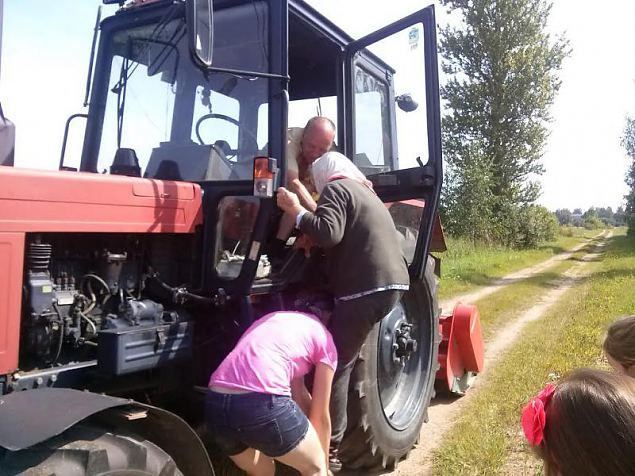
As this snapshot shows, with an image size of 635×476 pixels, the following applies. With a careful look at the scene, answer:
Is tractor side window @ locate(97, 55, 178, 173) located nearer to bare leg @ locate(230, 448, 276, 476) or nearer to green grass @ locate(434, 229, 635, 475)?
bare leg @ locate(230, 448, 276, 476)

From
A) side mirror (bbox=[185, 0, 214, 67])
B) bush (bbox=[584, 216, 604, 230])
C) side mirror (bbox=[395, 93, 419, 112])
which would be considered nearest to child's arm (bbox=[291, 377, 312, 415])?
side mirror (bbox=[185, 0, 214, 67])

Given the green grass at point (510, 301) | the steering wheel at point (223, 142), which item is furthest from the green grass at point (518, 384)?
the steering wheel at point (223, 142)

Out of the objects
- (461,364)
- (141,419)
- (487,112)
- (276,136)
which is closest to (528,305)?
(461,364)

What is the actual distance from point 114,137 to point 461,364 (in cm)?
335

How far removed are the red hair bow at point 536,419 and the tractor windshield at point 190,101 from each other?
1.93 metres

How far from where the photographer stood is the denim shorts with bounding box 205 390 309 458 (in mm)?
2400

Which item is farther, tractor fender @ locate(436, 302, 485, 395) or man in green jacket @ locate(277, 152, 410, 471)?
tractor fender @ locate(436, 302, 485, 395)

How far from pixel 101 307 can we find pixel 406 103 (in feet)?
7.81

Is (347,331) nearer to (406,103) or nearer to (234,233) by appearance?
(234,233)

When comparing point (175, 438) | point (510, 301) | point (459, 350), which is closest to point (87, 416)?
point (175, 438)

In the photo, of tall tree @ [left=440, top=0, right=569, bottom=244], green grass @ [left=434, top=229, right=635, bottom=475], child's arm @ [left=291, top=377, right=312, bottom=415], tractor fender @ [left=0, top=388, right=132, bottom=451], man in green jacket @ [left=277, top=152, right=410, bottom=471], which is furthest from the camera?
tall tree @ [left=440, top=0, right=569, bottom=244]

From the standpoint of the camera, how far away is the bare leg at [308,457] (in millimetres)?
2514

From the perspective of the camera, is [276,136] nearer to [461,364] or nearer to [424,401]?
[424,401]

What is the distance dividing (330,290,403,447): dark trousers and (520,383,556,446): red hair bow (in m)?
1.54
